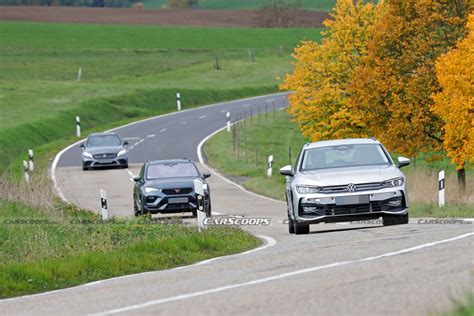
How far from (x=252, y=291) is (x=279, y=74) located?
85.8m

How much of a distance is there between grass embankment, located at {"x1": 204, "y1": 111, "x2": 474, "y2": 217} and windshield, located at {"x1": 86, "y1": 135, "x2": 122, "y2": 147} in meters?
3.76

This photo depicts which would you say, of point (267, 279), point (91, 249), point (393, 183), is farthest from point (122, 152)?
point (267, 279)

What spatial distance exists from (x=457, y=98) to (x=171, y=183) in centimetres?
1509

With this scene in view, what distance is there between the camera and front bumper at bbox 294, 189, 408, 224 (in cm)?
1928

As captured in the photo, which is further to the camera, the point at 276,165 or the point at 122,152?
the point at 276,165

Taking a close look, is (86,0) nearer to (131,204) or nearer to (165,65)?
(165,65)

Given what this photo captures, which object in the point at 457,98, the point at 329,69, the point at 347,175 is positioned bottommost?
the point at 347,175

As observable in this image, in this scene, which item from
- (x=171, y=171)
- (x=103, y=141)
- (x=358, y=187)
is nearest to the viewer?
(x=358, y=187)

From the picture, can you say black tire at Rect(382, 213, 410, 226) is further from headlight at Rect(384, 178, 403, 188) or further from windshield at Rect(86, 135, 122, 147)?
windshield at Rect(86, 135, 122, 147)

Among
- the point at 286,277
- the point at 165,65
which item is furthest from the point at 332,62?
the point at 165,65

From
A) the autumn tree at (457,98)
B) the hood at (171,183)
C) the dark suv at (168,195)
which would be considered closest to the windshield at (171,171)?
the dark suv at (168,195)

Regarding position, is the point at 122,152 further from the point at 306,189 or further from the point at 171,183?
the point at 306,189

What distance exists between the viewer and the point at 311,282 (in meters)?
11.3
